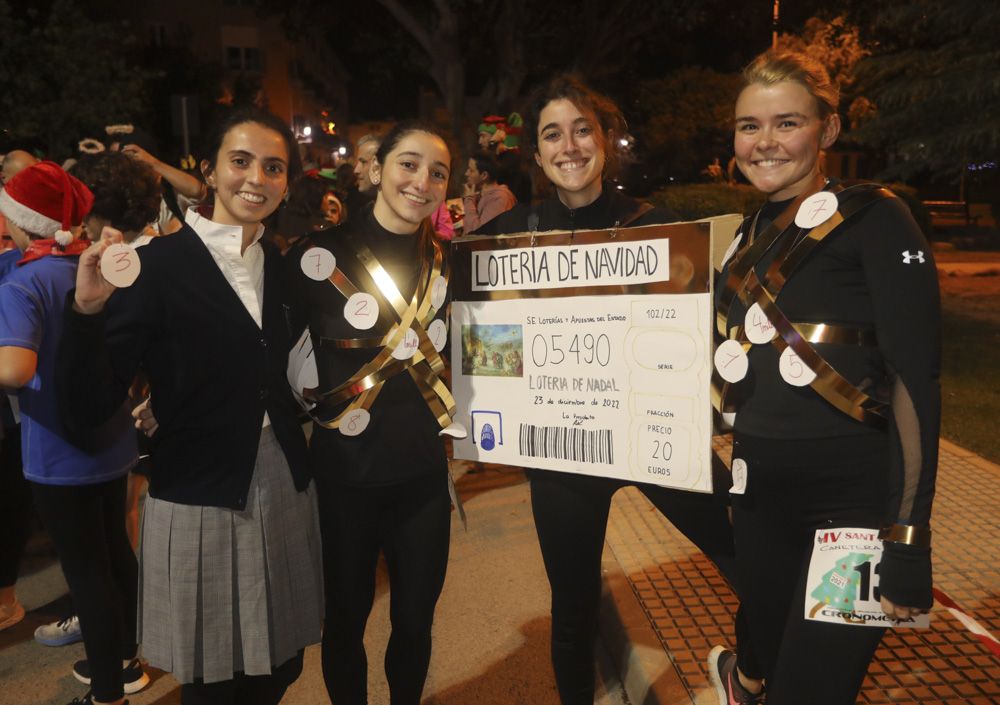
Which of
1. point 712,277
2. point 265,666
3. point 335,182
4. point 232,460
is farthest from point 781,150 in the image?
point 335,182

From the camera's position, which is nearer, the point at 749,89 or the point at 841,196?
the point at 841,196

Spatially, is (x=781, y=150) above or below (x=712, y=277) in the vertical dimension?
above

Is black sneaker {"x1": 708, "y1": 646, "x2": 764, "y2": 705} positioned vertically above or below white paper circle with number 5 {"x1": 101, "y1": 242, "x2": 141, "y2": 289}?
below

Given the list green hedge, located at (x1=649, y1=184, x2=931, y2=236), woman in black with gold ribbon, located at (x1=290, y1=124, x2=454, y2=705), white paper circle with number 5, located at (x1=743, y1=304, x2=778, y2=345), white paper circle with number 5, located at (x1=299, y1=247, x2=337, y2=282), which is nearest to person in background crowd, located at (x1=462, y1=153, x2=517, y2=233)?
woman in black with gold ribbon, located at (x1=290, y1=124, x2=454, y2=705)

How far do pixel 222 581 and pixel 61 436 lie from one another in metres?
1.22

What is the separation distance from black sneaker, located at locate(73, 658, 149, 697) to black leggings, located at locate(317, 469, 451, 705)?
1.31m

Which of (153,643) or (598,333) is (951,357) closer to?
(598,333)

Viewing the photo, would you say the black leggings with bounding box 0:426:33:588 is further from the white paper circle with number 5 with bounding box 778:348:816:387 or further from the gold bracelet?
the gold bracelet

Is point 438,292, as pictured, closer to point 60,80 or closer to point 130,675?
point 130,675

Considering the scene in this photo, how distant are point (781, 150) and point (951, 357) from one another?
9.41 metres

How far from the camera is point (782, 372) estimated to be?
2197 mm

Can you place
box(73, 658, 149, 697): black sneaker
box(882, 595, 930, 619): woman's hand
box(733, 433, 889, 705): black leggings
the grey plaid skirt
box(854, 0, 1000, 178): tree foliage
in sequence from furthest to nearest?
box(854, 0, 1000, 178): tree foliage < box(73, 658, 149, 697): black sneaker < the grey plaid skirt < box(733, 433, 889, 705): black leggings < box(882, 595, 930, 619): woman's hand

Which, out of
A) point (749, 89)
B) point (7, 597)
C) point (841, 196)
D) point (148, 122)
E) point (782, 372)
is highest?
point (148, 122)

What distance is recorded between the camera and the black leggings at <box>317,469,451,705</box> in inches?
109
